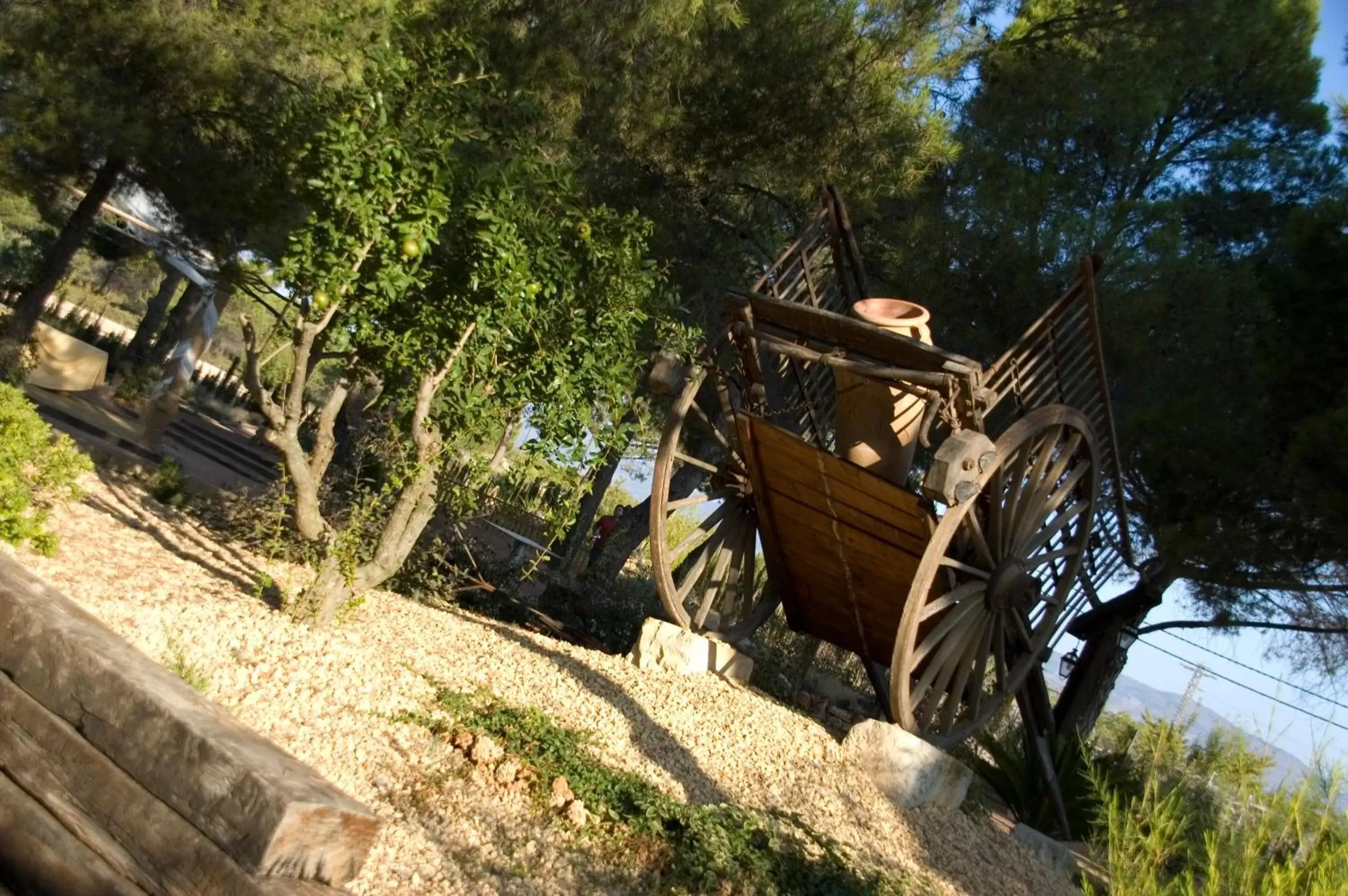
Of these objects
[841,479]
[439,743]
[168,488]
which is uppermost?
[841,479]

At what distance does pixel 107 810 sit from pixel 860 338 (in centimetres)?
391

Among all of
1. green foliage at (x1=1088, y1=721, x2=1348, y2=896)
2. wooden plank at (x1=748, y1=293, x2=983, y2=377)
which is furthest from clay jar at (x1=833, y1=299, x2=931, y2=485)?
green foliage at (x1=1088, y1=721, x2=1348, y2=896)

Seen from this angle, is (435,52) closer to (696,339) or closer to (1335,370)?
(696,339)

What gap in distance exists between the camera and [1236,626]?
10.6 metres

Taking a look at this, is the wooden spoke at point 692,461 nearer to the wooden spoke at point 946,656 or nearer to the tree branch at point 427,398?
the tree branch at point 427,398

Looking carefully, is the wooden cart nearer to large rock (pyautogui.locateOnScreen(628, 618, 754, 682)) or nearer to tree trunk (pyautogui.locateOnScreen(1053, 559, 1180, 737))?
large rock (pyautogui.locateOnScreen(628, 618, 754, 682))

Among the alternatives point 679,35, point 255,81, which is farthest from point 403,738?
point 255,81

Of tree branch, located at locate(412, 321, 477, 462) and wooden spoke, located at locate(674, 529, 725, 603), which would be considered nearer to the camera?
tree branch, located at locate(412, 321, 477, 462)

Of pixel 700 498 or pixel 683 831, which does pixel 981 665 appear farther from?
pixel 683 831

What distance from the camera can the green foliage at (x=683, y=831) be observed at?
4309 mm

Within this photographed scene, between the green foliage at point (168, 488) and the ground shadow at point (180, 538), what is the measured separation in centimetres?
12

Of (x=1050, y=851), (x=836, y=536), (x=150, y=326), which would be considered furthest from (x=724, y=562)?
(x=150, y=326)

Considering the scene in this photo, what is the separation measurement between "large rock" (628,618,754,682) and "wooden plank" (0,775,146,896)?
13.4 ft

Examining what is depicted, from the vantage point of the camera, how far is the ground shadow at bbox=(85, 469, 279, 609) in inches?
263
